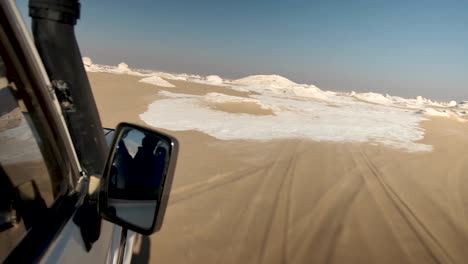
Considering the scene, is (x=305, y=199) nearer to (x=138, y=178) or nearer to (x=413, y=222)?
(x=413, y=222)

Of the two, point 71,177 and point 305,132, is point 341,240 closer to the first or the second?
point 71,177

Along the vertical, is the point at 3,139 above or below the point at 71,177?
above

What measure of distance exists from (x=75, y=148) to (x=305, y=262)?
341 cm

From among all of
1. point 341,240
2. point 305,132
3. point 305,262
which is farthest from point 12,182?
point 305,132

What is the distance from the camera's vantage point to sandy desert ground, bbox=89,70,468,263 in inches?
177

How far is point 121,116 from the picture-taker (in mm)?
13812

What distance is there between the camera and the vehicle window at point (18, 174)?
1.14 metres

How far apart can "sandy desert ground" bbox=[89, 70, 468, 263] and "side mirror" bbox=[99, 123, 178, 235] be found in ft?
8.95

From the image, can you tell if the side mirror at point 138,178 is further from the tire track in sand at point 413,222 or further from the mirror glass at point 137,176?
the tire track in sand at point 413,222

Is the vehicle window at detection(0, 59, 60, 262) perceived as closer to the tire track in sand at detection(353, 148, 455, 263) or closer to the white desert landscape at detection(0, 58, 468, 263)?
the white desert landscape at detection(0, 58, 468, 263)

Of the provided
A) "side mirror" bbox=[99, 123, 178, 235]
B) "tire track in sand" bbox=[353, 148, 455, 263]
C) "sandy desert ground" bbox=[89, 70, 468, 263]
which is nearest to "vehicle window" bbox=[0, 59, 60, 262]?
"side mirror" bbox=[99, 123, 178, 235]

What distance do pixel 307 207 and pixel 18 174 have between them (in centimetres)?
515

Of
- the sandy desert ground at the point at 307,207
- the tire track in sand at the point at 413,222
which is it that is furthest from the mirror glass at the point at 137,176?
the tire track in sand at the point at 413,222

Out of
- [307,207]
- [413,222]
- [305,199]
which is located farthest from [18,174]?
[413,222]
